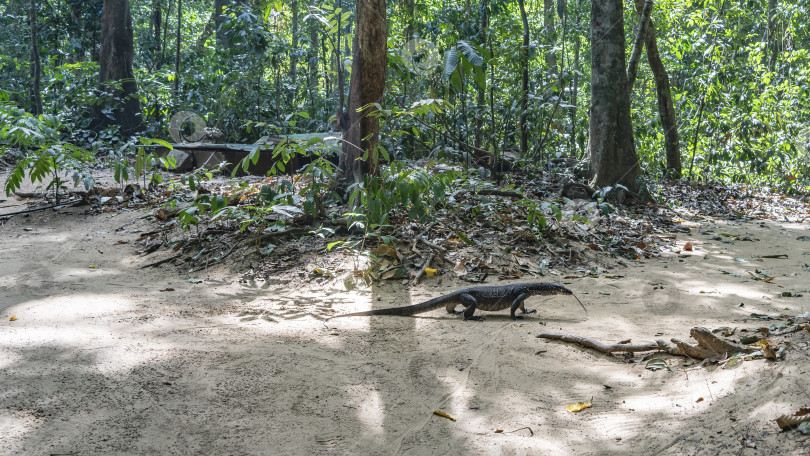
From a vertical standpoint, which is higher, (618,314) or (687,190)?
(687,190)

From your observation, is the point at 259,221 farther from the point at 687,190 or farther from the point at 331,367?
the point at 687,190

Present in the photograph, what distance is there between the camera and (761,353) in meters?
2.67

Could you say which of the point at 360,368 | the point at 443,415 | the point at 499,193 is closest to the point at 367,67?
the point at 499,193

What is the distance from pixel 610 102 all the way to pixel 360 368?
22.0ft

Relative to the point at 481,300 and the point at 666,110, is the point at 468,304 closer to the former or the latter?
the point at 481,300

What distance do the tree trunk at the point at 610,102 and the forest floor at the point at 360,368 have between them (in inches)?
130

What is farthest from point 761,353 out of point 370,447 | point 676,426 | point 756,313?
point 370,447

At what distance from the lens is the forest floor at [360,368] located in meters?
2.43

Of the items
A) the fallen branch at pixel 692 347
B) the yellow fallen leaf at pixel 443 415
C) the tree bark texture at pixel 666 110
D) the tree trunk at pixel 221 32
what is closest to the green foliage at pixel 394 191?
the fallen branch at pixel 692 347

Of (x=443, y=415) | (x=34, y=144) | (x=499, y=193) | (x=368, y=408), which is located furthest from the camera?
(x=499, y=193)

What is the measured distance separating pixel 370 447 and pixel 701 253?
528 centimetres

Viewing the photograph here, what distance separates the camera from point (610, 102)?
336 inches

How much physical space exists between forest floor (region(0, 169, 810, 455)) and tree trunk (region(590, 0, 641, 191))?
3293 mm

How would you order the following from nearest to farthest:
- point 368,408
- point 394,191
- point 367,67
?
point 368,408, point 394,191, point 367,67
